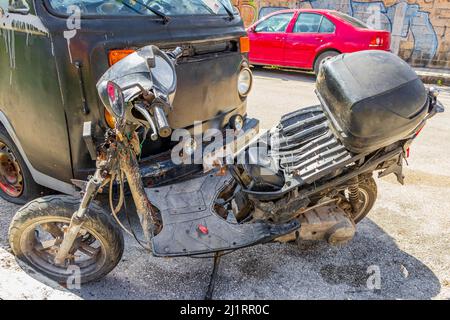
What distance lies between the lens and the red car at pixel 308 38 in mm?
8602

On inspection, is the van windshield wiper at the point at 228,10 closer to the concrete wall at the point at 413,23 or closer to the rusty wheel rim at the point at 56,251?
the rusty wheel rim at the point at 56,251

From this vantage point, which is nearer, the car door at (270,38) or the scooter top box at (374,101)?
the scooter top box at (374,101)

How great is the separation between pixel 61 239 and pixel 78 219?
429mm

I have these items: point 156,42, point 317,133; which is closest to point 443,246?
point 317,133

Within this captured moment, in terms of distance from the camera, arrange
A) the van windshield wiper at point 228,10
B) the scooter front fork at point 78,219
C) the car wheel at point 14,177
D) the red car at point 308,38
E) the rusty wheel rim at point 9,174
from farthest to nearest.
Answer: the red car at point 308,38, the van windshield wiper at point 228,10, the rusty wheel rim at point 9,174, the car wheel at point 14,177, the scooter front fork at point 78,219

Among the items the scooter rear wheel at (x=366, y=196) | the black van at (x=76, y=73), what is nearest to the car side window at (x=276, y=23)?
the black van at (x=76, y=73)

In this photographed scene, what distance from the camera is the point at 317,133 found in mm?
2613

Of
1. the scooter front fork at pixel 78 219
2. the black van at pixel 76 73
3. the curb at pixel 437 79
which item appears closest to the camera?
the scooter front fork at pixel 78 219

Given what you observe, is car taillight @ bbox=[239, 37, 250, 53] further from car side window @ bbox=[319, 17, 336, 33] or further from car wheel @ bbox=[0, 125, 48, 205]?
car side window @ bbox=[319, 17, 336, 33]

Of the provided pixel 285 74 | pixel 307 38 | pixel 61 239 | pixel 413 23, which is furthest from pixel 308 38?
pixel 61 239

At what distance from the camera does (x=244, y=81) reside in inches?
149

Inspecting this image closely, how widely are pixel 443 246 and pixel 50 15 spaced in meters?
3.17

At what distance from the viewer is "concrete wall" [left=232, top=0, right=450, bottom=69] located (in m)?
10.9

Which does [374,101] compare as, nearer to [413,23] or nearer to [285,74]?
[285,74]
